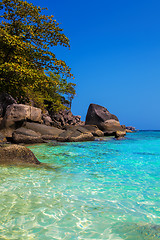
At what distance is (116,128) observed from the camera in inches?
1097

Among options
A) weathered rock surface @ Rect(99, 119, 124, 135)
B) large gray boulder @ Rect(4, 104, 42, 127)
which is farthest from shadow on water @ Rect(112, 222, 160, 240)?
weathered rock surface @ Rect(99, 119, 124, 135)

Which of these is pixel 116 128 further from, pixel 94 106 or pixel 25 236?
pixel 25 236

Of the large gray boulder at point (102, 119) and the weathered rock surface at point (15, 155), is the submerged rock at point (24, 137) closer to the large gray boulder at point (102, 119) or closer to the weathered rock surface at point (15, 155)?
the weathered rock surface at point (15, 155)

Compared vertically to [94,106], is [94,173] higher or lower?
lower

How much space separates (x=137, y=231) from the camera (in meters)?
2.80

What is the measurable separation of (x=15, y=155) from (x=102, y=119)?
74.0 ft

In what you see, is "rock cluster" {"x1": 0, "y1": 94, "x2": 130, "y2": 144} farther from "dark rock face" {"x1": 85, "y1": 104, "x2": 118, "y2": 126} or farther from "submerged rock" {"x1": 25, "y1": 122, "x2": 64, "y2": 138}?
"dark rock face" {"x1": 85, "y1": 104, "x2": 118, "y2": 126}

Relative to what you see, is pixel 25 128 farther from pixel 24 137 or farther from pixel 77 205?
pixel 77 205

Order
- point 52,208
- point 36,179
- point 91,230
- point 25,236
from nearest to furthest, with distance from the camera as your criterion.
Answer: point 25,236 < point 91,230 < point 52,208 < point 36,179

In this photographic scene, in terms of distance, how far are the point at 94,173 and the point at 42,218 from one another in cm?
325

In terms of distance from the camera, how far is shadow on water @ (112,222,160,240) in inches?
104

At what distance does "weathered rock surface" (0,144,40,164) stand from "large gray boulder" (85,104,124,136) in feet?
67.3

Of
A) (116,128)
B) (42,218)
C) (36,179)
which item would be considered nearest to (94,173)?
(36,179)

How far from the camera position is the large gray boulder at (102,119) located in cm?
2786
